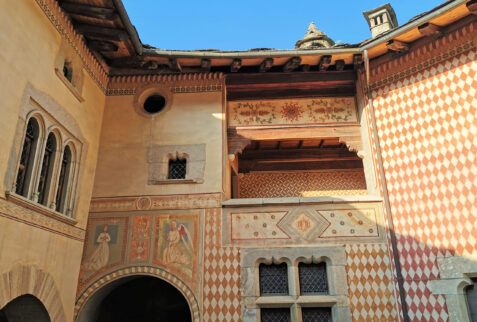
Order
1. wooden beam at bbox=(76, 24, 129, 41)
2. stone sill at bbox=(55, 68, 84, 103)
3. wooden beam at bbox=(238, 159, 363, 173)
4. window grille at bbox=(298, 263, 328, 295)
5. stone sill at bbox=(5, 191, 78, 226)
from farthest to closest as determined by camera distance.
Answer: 1. wooden beam at bbox=(238, 159, 363, 173)
2. wooden beam at bbox=(76, 24, 129, 41)
3. window grille at bbox=(298, 263, 328, 295)
4. stone sill at bbox=(55, 68, 84, 103)
5. stone sill at bbox=(5, 191, 78, 226)

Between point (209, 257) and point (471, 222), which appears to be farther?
point (209, 257)

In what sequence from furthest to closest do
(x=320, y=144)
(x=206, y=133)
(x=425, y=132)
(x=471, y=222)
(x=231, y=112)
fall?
(x=320, y=144)
(x=231, y=112)
(x=206, y=133)
(x=425, y=132)
(x=471, y=222)

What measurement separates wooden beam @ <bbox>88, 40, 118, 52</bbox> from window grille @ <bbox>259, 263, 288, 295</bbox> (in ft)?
17.6

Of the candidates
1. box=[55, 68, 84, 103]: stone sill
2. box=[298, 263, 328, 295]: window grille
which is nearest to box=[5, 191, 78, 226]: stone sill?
box=[55, 68, 84, 103]: stone sill

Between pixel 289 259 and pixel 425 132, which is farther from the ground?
pixel 425 132

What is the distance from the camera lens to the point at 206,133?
862 centimetres

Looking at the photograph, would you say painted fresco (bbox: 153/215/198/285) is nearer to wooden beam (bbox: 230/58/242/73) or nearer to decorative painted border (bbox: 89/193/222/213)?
decorative painted border (bbox: 89/193/222/213)

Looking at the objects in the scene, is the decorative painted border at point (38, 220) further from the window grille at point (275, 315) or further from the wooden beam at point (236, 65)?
the wooden beam at point (236, 65)

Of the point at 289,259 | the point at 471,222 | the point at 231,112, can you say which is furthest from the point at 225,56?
the point at 471,222

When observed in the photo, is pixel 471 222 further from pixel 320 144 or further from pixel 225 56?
pixel 225 56

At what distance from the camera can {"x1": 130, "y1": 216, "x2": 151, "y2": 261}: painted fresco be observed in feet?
25.1

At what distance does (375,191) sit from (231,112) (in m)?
3.60

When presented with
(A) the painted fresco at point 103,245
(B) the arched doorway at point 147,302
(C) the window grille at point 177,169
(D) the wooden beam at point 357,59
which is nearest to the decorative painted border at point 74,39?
(C) the window grille at point 177,169

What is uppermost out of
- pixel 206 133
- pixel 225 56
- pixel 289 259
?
pixel 225 56
